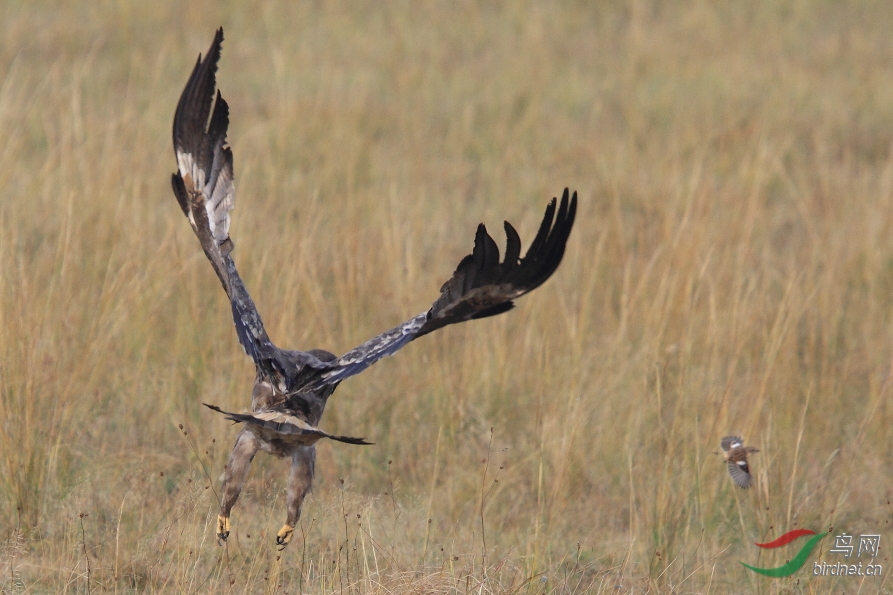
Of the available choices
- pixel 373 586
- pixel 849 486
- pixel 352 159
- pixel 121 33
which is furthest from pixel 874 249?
pixel 121 33

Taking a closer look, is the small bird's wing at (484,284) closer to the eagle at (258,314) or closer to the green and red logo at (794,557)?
the eagle at (258,314)

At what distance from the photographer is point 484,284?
4.39 m

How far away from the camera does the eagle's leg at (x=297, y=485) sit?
15.8 ft

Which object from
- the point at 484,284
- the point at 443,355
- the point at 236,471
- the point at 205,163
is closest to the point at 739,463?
the point at 484,284

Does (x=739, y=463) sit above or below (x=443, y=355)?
below

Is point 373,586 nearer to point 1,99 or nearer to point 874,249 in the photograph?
point 1,99

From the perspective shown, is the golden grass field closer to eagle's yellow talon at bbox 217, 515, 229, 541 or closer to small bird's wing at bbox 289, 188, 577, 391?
eagle's yellow talon at bbox 217, 515, 229, 541

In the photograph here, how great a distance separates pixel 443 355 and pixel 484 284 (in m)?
2.74

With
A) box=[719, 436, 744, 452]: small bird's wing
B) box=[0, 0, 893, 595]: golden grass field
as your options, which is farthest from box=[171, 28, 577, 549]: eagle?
box=[719, 436, 744, 452]: small bird's wing

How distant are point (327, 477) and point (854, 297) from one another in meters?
3.77

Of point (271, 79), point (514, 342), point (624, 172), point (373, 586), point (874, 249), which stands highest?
point (271, 79)

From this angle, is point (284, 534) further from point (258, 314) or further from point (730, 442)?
point (730, 442)

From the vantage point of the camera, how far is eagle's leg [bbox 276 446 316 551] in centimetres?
480

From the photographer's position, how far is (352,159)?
1004 centimetres
